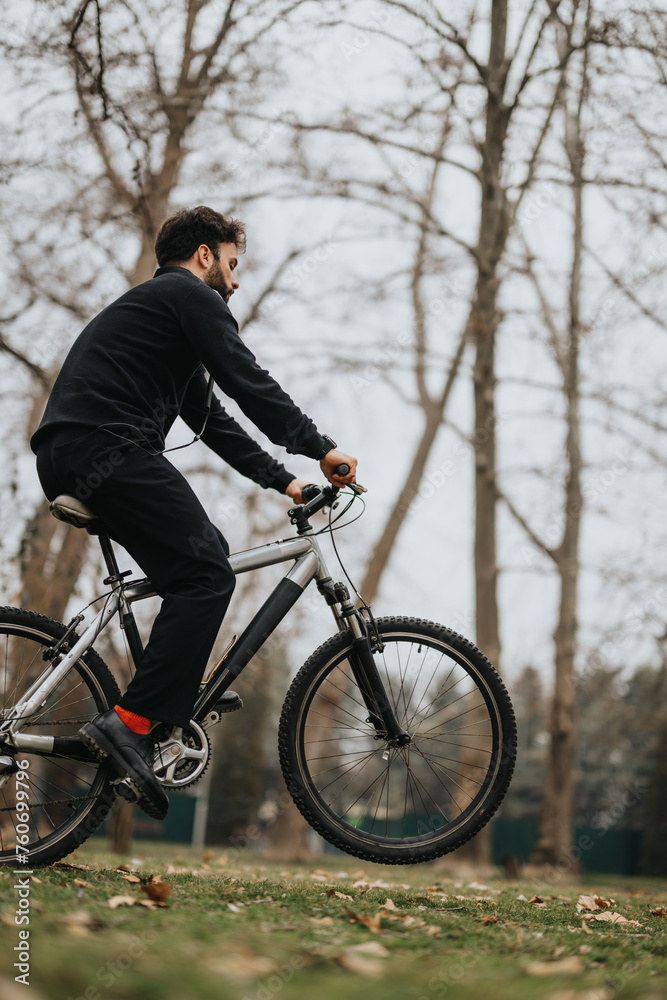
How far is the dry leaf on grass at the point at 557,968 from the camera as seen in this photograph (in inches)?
70.4

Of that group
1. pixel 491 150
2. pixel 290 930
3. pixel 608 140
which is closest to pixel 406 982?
pixel 290 930

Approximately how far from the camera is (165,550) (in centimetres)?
275

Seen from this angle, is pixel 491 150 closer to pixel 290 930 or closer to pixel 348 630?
pixel 348 630

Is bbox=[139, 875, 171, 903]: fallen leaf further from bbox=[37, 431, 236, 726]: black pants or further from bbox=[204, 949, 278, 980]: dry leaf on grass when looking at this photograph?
bbox=[204, 949, 278, 980]: dry leaf on grass

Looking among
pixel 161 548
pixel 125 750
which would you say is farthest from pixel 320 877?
pixel 161 548

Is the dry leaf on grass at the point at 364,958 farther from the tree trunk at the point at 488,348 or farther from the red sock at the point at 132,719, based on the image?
the tree trunk at the point at 488,348

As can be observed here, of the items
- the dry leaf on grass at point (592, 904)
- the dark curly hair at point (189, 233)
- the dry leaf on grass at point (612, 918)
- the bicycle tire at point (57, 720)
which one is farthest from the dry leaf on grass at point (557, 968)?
the dark curly hair at point (189, 233)

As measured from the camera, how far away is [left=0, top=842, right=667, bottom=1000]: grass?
1534 millimetres

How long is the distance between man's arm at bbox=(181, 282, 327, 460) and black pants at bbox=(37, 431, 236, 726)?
35 cm

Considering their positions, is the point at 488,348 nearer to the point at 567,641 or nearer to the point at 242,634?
the point at 567,641

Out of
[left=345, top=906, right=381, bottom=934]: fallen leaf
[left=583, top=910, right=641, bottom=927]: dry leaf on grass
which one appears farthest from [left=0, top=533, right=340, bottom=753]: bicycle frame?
[left=583, top=910, right=641, bottom=927]: dry leaf on grass

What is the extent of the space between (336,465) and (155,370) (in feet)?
2.29

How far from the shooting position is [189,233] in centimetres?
313

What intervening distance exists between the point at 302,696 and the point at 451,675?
617 millimetres
